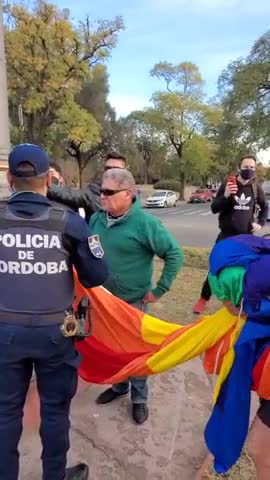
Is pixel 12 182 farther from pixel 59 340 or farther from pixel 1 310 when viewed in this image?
pixel 59 340

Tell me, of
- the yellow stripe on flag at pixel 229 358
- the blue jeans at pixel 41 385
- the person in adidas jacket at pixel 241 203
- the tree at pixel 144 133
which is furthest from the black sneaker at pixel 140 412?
the tree at pixel 144 133

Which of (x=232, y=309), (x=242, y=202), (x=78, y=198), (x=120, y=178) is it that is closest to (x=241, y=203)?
(x=242, y=202)

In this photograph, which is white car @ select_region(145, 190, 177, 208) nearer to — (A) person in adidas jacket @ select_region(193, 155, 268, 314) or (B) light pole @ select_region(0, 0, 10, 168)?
(A) person in adidas jacket @ select_region(193, 155, 268, 314)

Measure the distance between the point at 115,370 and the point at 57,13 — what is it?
92.1 ft

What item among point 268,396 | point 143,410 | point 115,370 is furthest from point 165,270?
point 268,396

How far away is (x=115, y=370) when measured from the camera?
2.67m

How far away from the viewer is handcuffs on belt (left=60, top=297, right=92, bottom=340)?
2.15m

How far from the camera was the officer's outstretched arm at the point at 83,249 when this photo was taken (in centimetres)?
211

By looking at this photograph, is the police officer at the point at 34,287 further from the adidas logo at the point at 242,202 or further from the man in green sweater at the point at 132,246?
the adidas logo at the point at 242,202

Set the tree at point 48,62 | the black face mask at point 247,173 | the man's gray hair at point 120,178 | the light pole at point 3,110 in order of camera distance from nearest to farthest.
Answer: the man's gray hair at point 120,178, the light pole at point 3,110, the black face mask at point 247,173, the tree at point 48,62

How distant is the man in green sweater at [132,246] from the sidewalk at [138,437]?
17cm

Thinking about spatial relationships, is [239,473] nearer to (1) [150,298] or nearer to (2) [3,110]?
(1) [150,298]

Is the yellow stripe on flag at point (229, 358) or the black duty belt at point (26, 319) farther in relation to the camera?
the black duty belt at point (26, 319)

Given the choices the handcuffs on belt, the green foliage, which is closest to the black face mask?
the handcuffs on belt
